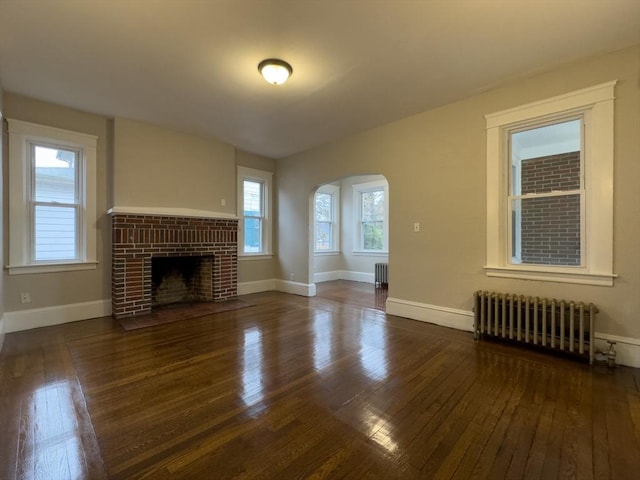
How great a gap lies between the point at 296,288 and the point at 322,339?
8.43ft

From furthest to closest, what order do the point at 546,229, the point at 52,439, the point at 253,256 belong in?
the point at 253,256, the point at 546,229, the point at 52,439

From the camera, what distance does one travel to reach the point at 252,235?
5945 mm

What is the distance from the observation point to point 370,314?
4250 mm

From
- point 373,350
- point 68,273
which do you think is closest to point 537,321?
point 373,350

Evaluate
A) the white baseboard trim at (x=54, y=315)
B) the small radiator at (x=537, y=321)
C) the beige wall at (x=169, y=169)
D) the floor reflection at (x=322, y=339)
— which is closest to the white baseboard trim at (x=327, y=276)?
the beige wall at (x=169, y=169)

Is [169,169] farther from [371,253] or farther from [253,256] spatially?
[371,253]

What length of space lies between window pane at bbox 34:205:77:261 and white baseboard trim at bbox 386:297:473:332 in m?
4.50

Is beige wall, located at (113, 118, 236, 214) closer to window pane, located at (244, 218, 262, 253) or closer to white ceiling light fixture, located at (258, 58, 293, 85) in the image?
window pane, located at (244, 218, 262, 253)

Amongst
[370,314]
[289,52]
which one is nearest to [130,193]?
[289,52]

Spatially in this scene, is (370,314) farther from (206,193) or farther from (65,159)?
(65,159)

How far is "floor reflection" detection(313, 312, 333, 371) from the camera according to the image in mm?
2646

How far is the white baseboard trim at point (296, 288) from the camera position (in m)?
5.54

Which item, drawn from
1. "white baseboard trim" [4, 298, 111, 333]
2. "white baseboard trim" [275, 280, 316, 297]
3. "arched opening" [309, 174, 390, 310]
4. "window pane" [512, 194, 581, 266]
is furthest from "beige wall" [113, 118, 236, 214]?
"window pane" [512, 194, 581, 266]

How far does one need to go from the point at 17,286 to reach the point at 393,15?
4.94 meters
